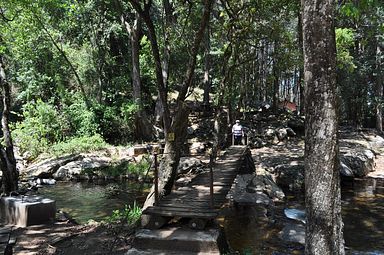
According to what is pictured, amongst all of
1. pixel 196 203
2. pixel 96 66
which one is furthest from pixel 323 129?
pixel 96 66

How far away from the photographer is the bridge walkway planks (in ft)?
Answer: 22.1

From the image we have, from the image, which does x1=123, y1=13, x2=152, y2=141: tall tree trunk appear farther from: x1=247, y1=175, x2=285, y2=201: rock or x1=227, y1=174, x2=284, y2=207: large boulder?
x1=247, y1=175, x2=285, y2=201: rock

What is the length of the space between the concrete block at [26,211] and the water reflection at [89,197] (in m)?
2.07

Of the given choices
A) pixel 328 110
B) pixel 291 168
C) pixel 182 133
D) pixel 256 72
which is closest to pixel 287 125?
Answer: pixel 256 72

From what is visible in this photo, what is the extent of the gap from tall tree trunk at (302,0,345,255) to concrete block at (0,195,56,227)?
21.4 feet

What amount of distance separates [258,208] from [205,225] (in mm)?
5194

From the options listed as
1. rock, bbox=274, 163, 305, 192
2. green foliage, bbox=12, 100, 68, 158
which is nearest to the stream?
rock, bbox=274, 163, 305, 192

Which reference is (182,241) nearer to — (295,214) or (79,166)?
(295,214)

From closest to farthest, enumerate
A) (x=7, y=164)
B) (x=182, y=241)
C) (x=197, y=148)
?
(x=182, y=241), (x=7, y=164), (x=197, y=148)

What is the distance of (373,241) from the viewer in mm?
8961

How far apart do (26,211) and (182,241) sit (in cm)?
395

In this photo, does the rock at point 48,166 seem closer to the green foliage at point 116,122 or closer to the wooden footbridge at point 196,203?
the green foliage at point 116,122

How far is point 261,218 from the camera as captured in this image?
35.0 feet

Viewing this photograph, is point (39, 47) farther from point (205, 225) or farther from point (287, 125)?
point (205, 225)
